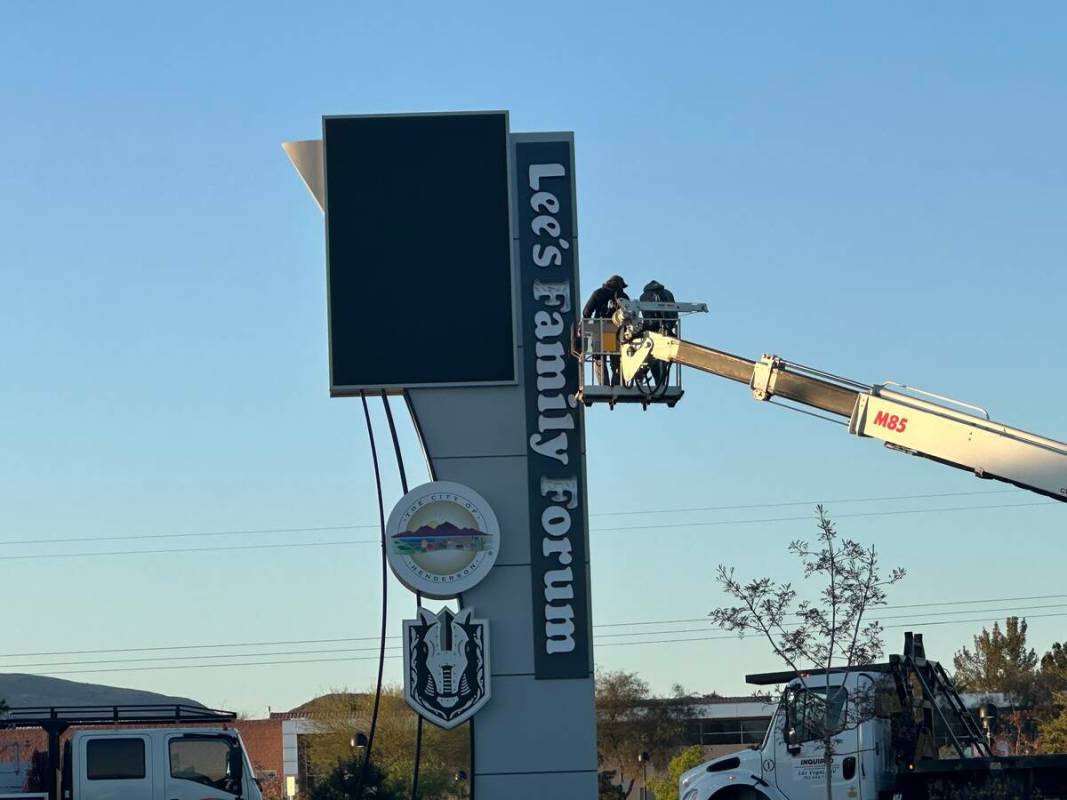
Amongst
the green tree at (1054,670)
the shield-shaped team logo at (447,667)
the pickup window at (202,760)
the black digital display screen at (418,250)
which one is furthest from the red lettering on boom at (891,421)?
the green tree at (1054,670)

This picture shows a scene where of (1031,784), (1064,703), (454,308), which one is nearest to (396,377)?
(454,308)

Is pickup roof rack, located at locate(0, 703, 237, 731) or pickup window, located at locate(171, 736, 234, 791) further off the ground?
pickup roof rack, located at locate(0, 703, 237, 731)

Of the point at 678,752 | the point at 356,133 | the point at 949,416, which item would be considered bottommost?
the point at 678,752

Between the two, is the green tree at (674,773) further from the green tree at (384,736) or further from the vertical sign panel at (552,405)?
the vertical sign panel at (552,405)

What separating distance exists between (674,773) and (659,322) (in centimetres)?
4591

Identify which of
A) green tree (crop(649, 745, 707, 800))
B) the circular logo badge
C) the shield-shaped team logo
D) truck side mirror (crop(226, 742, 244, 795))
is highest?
the circular logo badge

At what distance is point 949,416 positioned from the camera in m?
22.7

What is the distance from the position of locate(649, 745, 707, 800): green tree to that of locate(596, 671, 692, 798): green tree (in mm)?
5460

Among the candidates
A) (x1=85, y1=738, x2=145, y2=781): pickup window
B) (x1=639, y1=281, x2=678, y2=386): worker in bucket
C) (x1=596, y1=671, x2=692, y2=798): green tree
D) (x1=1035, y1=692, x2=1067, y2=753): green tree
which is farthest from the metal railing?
(x1=596, y1=671, x2=692, y2=798): green tree

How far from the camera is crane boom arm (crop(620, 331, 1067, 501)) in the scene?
21688 millimetres

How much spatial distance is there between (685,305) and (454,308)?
143 inches

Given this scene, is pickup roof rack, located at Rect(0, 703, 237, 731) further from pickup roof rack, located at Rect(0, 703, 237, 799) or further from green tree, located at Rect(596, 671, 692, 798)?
green tree, located at Rect(596, 671, 692, 798)

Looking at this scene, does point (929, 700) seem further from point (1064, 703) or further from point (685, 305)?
point (1064, 703)

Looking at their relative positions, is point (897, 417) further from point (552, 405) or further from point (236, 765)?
point (236, 765)
